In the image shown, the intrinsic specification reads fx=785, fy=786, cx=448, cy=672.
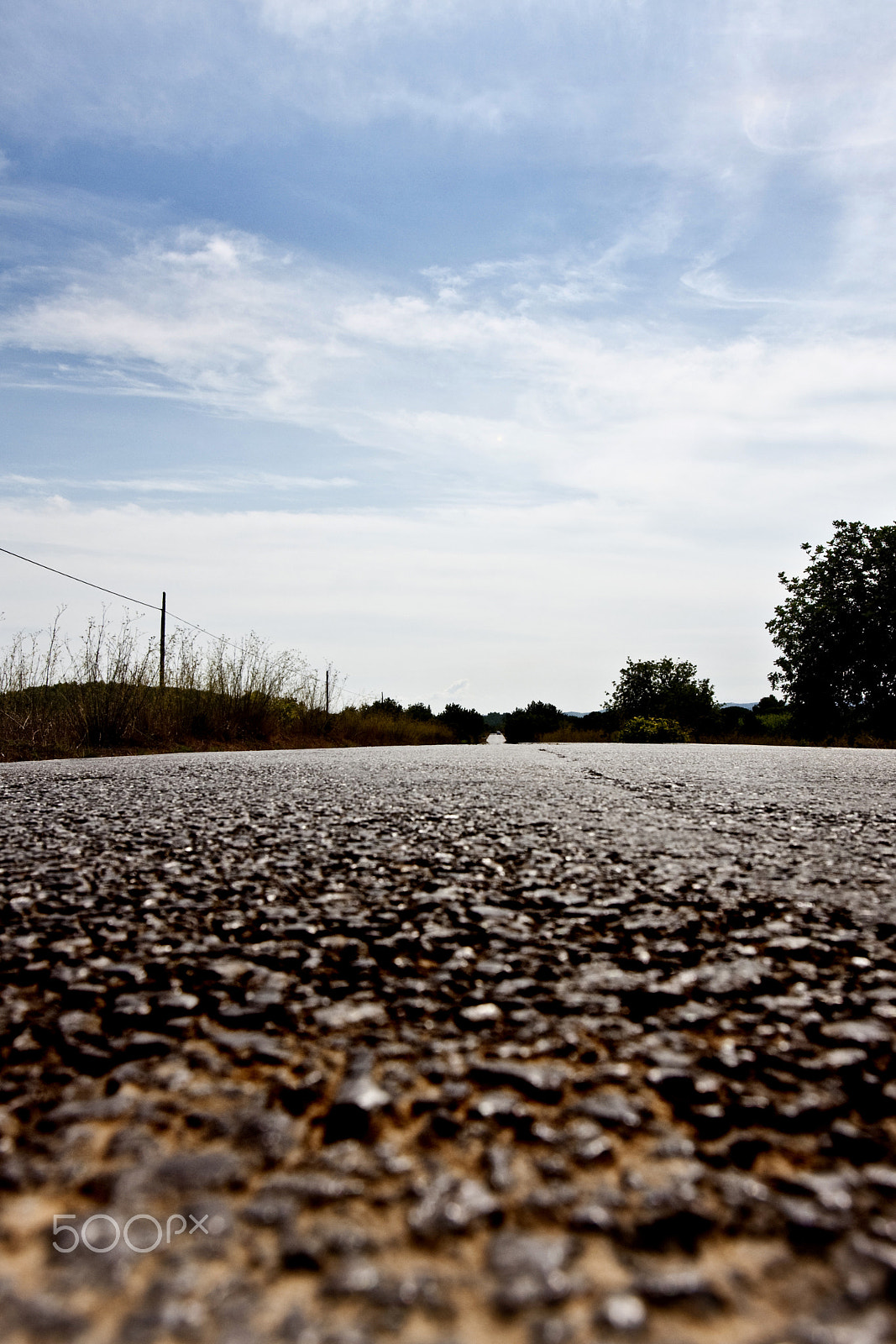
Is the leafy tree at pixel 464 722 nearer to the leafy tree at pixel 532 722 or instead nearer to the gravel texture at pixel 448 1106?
the leafy tree at pixel 532 722

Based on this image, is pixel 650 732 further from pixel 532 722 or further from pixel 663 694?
pixel 663 694

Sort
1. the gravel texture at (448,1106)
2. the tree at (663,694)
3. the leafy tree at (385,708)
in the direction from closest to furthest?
the gravel texture at (448,1106) → the leafy tree at (385,708) → the tree at (663,694)

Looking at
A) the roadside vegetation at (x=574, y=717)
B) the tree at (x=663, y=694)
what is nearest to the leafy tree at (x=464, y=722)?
the roadside vegetation at (x=574, y=717)

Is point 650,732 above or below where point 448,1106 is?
above

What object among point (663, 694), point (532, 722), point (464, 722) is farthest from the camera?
point (663, 694)

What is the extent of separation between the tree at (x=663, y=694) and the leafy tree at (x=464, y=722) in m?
14.6

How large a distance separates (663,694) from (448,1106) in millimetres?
46628

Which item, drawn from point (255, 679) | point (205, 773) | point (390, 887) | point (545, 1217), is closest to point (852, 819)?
point (390, 887)

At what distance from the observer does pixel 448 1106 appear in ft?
2.33

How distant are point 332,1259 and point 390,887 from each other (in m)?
1.10

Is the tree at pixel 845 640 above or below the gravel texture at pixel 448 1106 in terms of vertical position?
above

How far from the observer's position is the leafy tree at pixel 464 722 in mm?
29188

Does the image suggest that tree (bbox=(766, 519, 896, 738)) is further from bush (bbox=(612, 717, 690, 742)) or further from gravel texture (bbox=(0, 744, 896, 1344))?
gravel texture (bbox=(0, 744, 896, 1344))

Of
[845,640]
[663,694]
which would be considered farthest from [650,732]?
[663,694]
